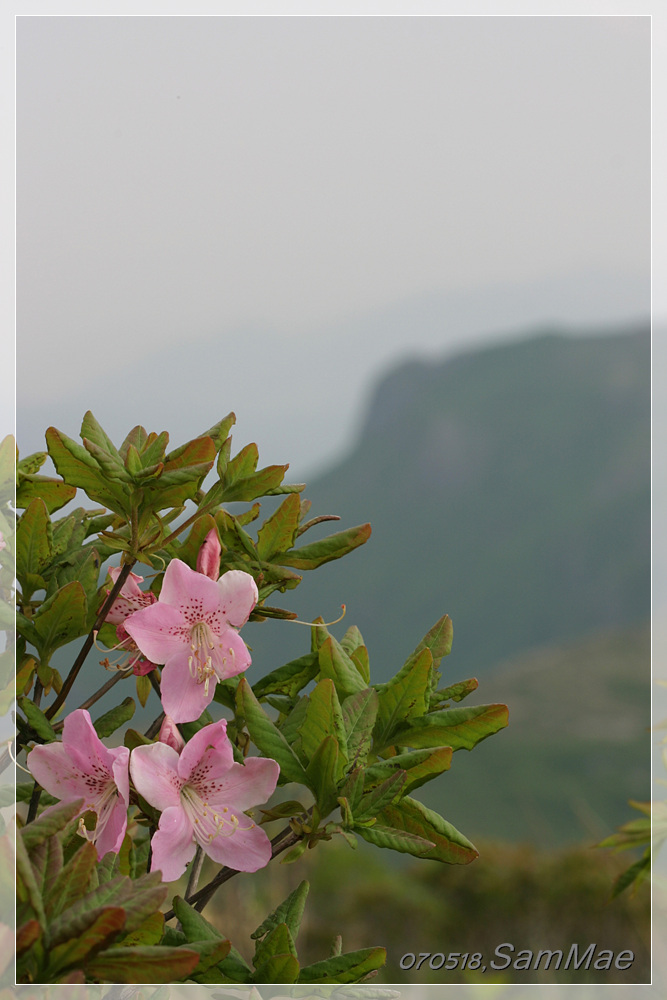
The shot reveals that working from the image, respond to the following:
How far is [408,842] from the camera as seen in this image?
0.52 metres

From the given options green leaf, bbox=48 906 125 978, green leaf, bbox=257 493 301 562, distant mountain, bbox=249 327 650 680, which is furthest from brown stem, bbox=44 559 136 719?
distant mountain, bbox=249 327 650 680

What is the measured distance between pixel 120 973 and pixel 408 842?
19cm

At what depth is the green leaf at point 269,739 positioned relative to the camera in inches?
22.0

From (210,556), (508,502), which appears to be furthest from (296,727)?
(508,502)

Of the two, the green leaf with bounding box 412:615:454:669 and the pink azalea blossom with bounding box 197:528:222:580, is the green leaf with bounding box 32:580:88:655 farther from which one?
the green leaf with bounding box 412:615:454:669

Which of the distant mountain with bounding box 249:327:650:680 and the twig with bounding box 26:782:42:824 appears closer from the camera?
the twig with bounding box 26:782:42:824

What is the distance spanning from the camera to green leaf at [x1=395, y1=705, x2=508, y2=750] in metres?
0.58

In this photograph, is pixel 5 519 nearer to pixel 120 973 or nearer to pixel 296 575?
pixel 296 575

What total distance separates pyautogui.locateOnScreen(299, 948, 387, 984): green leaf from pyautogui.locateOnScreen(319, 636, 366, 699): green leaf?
16 cm

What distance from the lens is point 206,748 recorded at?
548 mm

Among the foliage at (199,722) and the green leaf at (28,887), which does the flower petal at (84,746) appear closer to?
the foliage at (199,722)

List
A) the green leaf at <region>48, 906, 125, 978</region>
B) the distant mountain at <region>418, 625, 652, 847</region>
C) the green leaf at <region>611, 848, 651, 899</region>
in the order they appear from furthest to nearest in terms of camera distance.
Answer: the distant mountain at <region>418, 625, 652, 847</region>, the green leaf at <region>611, 848, 651, 899</region>, the green leaf at <region>48, 906, 125, 978</region>

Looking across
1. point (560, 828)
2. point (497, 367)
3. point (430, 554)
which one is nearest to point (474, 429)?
point (497, 367)

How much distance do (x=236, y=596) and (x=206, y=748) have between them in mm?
105
